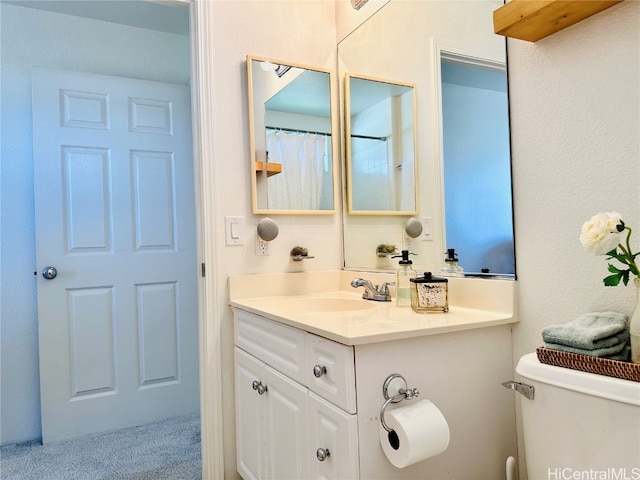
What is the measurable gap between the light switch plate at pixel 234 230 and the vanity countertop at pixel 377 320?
0.26 meters

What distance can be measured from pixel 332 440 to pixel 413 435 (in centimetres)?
22

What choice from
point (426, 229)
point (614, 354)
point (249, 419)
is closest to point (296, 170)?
point (426, 229)

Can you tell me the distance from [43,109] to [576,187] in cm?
241

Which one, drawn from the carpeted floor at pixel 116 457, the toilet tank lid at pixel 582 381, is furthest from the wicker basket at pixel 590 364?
the carpeted floor at pixel 116 457

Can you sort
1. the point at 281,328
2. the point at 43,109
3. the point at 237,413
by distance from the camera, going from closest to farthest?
the point at 281,328, the point at 237,413, the point at 43,109

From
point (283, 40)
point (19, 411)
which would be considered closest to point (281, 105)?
point (283, 40)

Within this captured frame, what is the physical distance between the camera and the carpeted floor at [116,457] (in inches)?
75.3

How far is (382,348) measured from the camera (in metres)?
1.05

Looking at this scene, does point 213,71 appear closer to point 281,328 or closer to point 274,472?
point 281,328

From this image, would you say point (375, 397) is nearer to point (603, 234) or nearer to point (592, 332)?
point (592, 332)

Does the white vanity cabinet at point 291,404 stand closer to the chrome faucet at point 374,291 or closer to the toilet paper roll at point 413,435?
the toilet paper roll at point 413,435

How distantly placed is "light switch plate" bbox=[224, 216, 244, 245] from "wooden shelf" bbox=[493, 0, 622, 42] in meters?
1.11

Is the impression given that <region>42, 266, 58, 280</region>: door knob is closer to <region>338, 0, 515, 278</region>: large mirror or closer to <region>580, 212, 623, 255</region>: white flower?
<region>338, 0, 515, 278</region>: large mirror

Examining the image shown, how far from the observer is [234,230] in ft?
5.75
